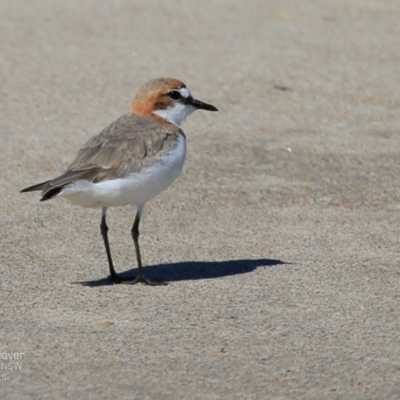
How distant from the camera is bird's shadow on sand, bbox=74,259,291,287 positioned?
589 cm

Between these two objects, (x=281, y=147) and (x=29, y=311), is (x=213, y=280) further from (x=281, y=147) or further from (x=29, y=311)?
(x=281, y=147)

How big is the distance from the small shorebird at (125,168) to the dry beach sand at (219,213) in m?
0.49

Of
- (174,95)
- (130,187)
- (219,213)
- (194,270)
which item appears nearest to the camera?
(130,187)

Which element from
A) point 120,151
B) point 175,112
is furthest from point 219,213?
point 120,151

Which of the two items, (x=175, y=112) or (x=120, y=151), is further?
(x=175, y=112)

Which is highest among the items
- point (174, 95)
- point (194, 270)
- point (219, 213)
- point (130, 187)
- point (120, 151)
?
point (174, 95)

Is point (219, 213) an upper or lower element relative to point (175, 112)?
lower

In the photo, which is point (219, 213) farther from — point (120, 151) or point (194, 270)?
point (120, 151)

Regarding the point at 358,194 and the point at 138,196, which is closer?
the point at 138,196

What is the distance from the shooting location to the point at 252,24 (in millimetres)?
11125

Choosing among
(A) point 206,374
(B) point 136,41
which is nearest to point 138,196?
(A) point 206,374

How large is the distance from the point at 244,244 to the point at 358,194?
48.0 inches

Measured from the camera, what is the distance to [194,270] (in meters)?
6.02

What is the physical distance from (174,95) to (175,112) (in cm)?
10
